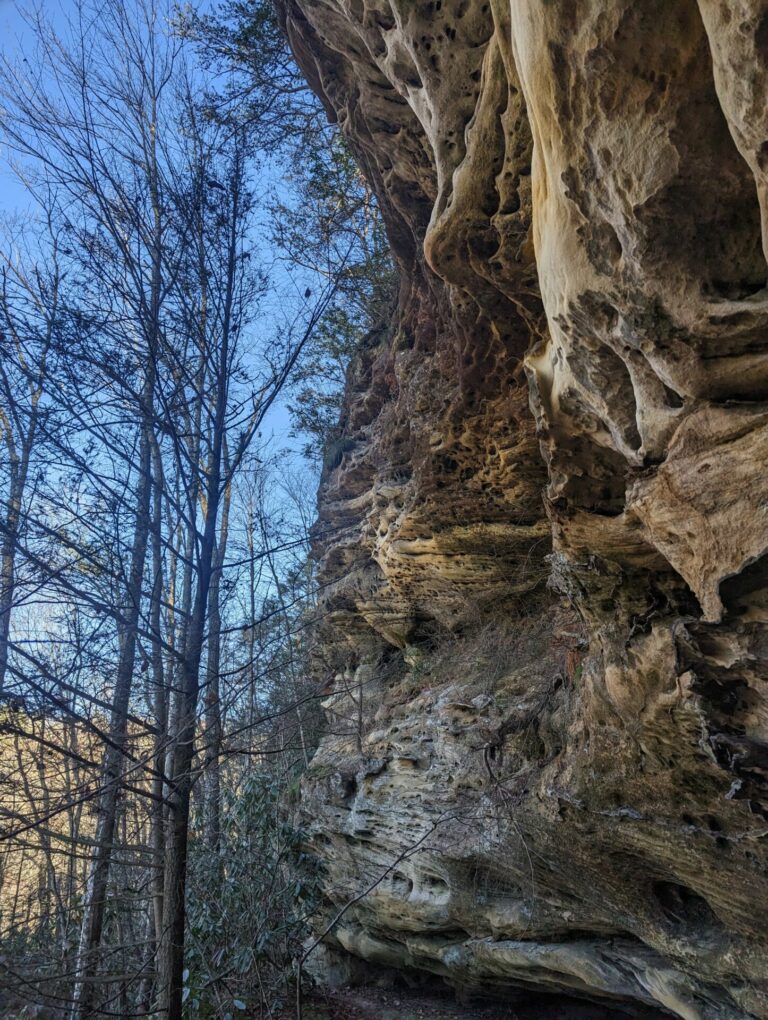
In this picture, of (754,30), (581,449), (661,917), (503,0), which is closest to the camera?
(754,30)

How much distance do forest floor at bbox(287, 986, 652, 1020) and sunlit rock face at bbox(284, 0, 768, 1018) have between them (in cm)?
51

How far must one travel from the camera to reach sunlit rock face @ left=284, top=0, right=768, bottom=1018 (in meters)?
2.58

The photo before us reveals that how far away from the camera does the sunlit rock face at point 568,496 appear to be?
2580 mm

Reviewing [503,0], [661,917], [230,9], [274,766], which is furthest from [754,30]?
[274,766]

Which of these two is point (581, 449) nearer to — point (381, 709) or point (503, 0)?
point (503, 0)

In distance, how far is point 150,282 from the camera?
3.74 metres

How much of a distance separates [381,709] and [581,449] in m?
6.06

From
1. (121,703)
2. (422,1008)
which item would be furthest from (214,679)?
(422,1008)

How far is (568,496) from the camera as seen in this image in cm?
434

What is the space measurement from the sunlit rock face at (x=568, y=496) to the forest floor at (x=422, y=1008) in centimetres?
51

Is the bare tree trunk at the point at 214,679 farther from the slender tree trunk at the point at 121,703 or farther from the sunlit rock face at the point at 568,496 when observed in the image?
the sunlit rock face at the point at 568,496

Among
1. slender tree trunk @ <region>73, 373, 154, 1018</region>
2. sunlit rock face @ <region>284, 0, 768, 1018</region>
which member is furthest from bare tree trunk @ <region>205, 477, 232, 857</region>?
sunlit rock face @ <region>284, 0, 768, 1018</region>

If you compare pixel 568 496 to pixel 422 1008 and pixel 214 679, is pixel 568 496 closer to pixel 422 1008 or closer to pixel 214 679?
pixel 214 679

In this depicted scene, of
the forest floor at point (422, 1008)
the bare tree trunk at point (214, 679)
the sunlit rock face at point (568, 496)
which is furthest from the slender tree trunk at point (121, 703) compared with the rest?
the forest floor at point (422, 1008)
